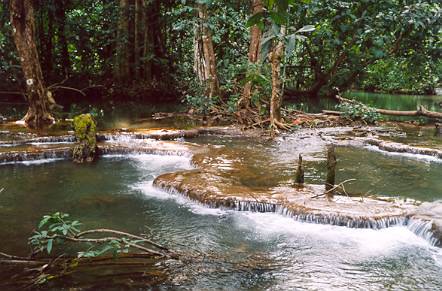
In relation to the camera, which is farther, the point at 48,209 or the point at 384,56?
the point at 384,56

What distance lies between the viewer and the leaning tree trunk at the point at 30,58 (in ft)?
41.0

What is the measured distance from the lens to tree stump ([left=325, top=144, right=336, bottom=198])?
7051 millimetres

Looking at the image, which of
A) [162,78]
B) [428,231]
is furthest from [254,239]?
[162,78]

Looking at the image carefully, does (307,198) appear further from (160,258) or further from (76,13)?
(76,13)

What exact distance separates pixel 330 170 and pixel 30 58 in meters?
9.05

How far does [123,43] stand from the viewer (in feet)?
69.5

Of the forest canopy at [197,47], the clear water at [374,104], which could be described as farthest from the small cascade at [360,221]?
the clear water at [374,104]

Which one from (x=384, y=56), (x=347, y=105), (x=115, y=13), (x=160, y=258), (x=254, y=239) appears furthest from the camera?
(x=115, y=13)

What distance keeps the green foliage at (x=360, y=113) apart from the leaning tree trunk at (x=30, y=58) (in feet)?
28.9

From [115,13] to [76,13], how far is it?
176cm

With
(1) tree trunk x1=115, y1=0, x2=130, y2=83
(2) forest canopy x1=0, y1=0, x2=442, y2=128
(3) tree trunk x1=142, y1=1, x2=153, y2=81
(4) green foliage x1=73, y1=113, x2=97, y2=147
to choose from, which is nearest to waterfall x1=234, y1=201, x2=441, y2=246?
(4) green foliage x1=73, y1=113, x2=97, y2=147

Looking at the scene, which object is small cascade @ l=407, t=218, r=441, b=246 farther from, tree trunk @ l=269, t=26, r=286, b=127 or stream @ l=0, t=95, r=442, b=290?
tree trunk @ l=269, t=26, r=286, b=127

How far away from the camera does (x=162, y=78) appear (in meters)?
22.8

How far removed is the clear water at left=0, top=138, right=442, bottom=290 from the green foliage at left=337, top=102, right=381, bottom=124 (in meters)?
4.91
